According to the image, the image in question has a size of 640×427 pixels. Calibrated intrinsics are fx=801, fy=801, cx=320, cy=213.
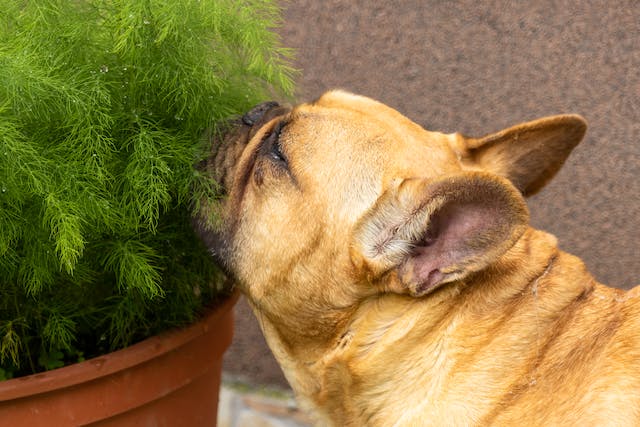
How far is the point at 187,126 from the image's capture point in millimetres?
1842

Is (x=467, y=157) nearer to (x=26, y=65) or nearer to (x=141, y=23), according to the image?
(x=141, y=23)

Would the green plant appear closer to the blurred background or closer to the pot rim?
the pot rim

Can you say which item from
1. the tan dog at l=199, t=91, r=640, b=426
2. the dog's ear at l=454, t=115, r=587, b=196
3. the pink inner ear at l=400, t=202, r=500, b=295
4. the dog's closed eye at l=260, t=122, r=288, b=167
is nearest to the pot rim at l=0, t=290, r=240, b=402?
the tan dog at l=199, t=91, r=640, b=426

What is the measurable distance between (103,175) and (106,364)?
0.44m

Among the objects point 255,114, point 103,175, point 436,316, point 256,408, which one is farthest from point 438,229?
point 256,408

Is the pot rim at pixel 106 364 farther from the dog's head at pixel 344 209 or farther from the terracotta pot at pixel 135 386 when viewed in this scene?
the dog's head at pixel 344 209

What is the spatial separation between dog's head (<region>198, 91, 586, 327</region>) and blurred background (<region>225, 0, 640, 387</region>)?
99 centimetres

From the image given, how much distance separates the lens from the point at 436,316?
168 cm

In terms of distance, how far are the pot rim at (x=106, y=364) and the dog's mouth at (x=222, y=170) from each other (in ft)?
0.74

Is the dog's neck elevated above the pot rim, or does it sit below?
above

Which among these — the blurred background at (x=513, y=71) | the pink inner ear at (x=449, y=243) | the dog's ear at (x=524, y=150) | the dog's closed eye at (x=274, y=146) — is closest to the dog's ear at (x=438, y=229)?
the pink inner ear at (x=449, y=243)

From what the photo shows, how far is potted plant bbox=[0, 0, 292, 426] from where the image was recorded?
5.42 feet

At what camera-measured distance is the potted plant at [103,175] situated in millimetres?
1653

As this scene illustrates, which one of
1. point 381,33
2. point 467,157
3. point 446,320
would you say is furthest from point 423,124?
point 446,320
